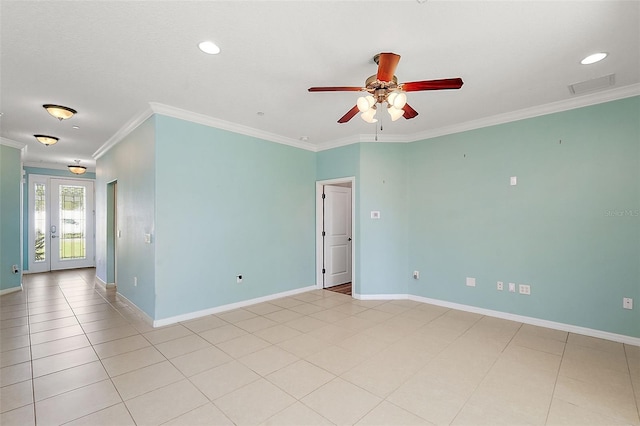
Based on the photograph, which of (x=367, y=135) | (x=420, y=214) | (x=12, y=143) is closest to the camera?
(x=420, y=214)

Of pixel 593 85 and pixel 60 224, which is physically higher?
pixel 593 85

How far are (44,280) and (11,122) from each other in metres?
4.05

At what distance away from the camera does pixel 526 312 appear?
13.0 ft

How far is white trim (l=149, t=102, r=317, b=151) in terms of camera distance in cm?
384

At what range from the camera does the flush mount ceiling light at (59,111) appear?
3.71 metres

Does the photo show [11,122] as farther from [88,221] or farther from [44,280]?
[88,221]

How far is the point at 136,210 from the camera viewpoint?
4367 millimetres

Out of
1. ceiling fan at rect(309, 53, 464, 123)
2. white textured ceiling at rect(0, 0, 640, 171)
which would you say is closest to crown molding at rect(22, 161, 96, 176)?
white textured ceiling at rect(0, 0, 640, 171)

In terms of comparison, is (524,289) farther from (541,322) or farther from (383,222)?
(383,222)

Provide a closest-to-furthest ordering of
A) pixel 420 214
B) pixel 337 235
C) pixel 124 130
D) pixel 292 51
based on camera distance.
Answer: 1. pixel 292 51
2. pixel 124 130
3. pixel 420 214
4. pixel 337 235

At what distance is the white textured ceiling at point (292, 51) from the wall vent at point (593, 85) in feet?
0.32

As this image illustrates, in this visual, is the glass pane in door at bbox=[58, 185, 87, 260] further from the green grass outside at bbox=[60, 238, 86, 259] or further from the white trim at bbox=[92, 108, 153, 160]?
the white trim at bbox=[92, 108, 153, 160]

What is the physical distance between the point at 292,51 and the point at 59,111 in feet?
10.9

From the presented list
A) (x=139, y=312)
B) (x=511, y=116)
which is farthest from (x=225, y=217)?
(x=511, y=116)
